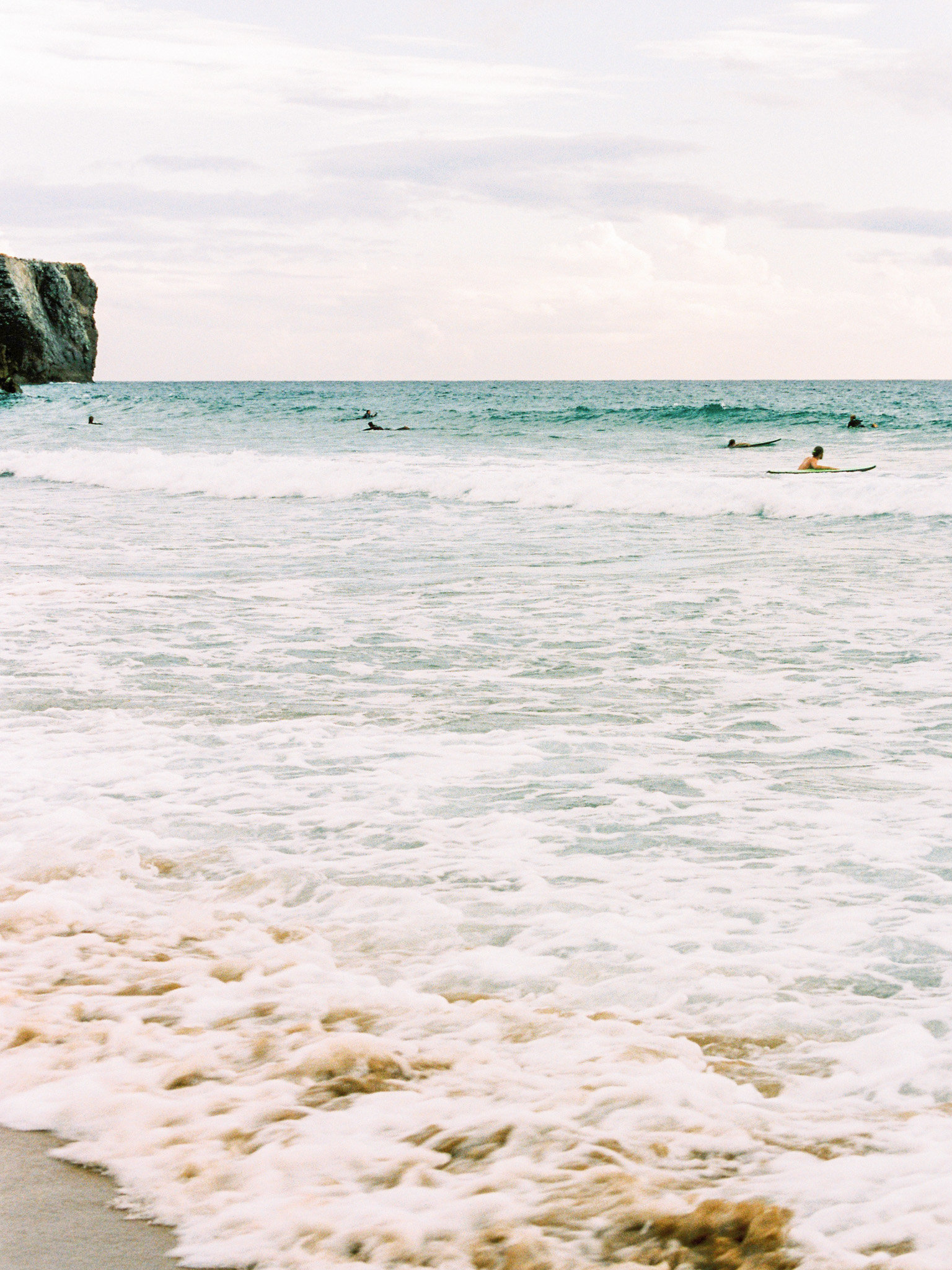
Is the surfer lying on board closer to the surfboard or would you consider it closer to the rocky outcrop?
the surfboard

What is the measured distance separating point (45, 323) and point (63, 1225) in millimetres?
89880

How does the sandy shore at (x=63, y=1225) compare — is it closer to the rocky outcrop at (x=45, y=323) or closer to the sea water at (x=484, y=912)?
the sea water at (x=484, y=912)

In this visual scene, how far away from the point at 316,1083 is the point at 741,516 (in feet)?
51.3

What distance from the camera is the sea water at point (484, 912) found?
2.56m

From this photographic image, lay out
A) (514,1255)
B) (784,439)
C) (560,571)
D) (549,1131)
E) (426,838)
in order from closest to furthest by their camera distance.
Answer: (514,1255) → (549,1131) → (426,838) → (560,571) → (784,439)

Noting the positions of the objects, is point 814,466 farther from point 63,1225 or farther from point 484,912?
point 63,1225

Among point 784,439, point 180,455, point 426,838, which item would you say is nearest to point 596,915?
point 426,838

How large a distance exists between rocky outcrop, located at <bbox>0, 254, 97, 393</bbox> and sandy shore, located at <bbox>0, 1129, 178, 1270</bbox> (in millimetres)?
78185

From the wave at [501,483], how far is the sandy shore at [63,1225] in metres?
15.9

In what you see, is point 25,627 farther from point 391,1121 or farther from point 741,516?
point 741,516

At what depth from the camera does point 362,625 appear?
880 cm

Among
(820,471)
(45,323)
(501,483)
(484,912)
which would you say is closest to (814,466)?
(820,471)

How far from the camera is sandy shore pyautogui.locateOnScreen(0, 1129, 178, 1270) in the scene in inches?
90.5

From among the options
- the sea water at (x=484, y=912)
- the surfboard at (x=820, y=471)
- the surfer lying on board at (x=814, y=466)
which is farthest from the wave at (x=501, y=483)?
the sea water at (x=484, y=912)
